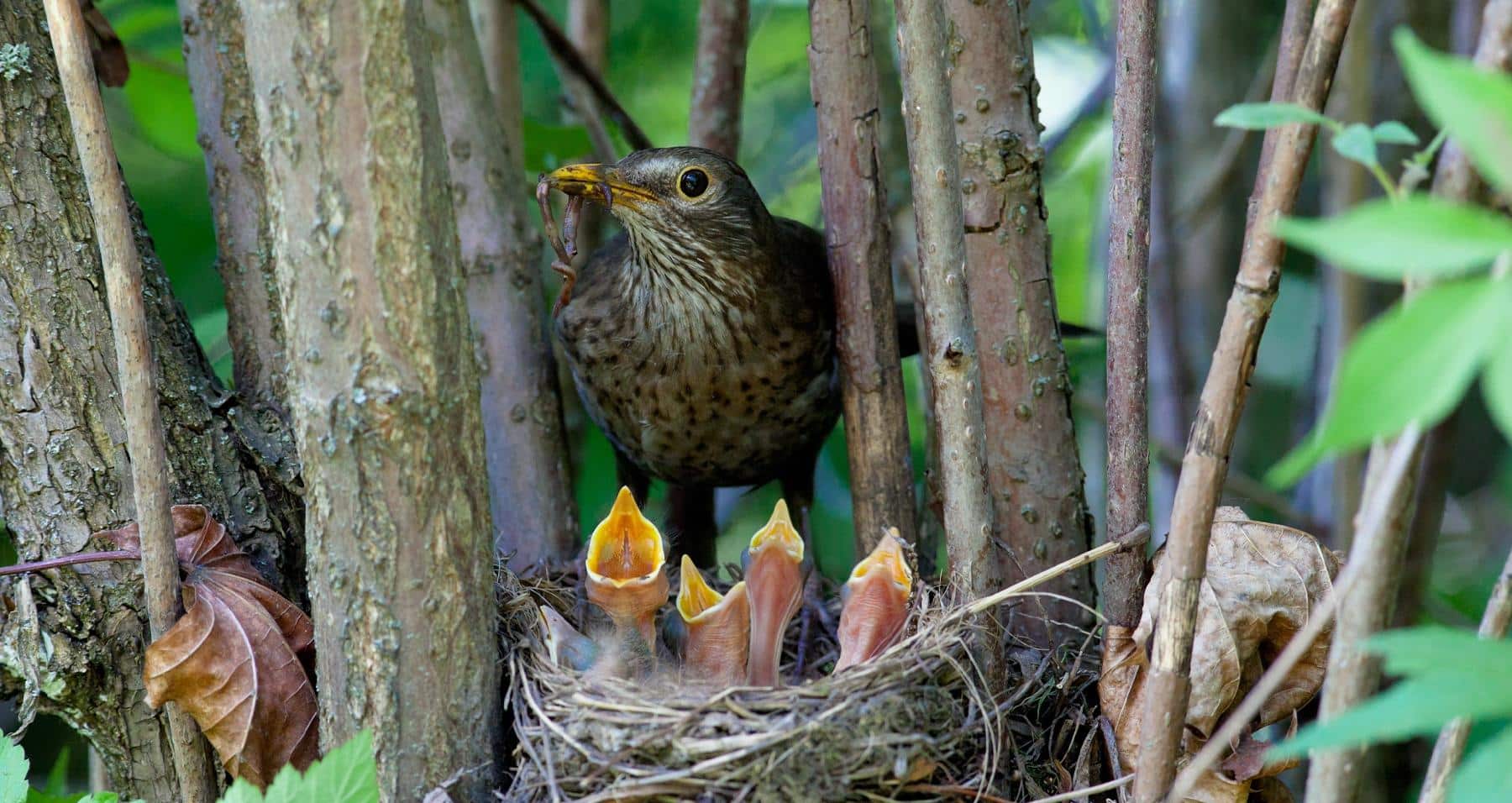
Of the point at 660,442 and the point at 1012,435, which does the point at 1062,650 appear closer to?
the point at 1012,435

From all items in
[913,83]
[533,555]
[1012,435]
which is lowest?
[533,555]

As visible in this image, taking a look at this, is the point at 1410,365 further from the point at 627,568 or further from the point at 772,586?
the point at 627,568

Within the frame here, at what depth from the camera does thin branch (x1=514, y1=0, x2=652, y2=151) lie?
113 inches

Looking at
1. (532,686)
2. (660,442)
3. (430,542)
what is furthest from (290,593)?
(660,442)

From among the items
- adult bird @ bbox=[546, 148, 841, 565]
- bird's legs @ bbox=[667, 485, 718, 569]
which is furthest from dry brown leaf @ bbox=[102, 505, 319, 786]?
bird's legs @ bbox=[667, 485, 718, 569]

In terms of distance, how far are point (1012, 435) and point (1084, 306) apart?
9.27 feet

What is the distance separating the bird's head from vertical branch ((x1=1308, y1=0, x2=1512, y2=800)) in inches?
64.7

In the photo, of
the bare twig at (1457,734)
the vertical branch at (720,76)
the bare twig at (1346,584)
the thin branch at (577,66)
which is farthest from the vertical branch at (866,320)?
the bare twig at (1346,584)

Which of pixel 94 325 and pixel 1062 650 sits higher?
pixel 94 325

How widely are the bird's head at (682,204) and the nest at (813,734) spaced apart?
94 cm

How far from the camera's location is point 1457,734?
1.24 metres

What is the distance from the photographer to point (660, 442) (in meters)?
2.85

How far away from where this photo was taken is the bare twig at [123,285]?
1.49 metres

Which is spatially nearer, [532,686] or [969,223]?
[532,686]
